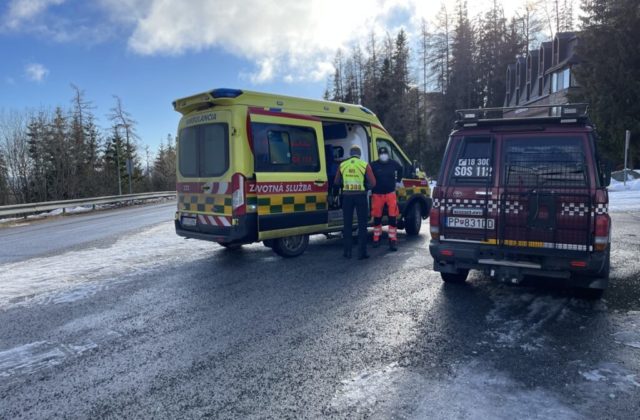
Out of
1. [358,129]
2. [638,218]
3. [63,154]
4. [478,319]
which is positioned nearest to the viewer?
[478,319]

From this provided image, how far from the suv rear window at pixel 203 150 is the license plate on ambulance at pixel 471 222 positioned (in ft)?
11.4

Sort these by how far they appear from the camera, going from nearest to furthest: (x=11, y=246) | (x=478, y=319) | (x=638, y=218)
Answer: (x=478, y=319), (x=11, y=246), (x=638, y=218)

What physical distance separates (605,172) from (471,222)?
1.57m

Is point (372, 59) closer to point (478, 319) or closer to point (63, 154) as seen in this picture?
point (63, 154)

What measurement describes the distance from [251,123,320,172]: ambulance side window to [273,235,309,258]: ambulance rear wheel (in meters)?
1.22

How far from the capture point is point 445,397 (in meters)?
2.97

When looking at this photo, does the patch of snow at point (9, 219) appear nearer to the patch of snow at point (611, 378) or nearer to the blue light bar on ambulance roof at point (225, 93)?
the blue light bar on ambulance roof at point (225, 93)

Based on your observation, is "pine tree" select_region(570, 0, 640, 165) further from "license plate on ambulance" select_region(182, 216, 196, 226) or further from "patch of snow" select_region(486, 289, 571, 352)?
"license plate on ambulance" select_region(182, 216, 196, 226)

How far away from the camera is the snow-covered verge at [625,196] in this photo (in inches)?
576

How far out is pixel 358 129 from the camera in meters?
8.95

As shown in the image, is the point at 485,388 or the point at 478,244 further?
the point at 478,244

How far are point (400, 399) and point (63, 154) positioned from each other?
31692 millimetres

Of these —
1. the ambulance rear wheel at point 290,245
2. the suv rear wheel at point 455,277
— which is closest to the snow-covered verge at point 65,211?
the ambulance rear wheel at point 290,245

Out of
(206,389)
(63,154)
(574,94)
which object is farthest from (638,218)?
(63,154)
